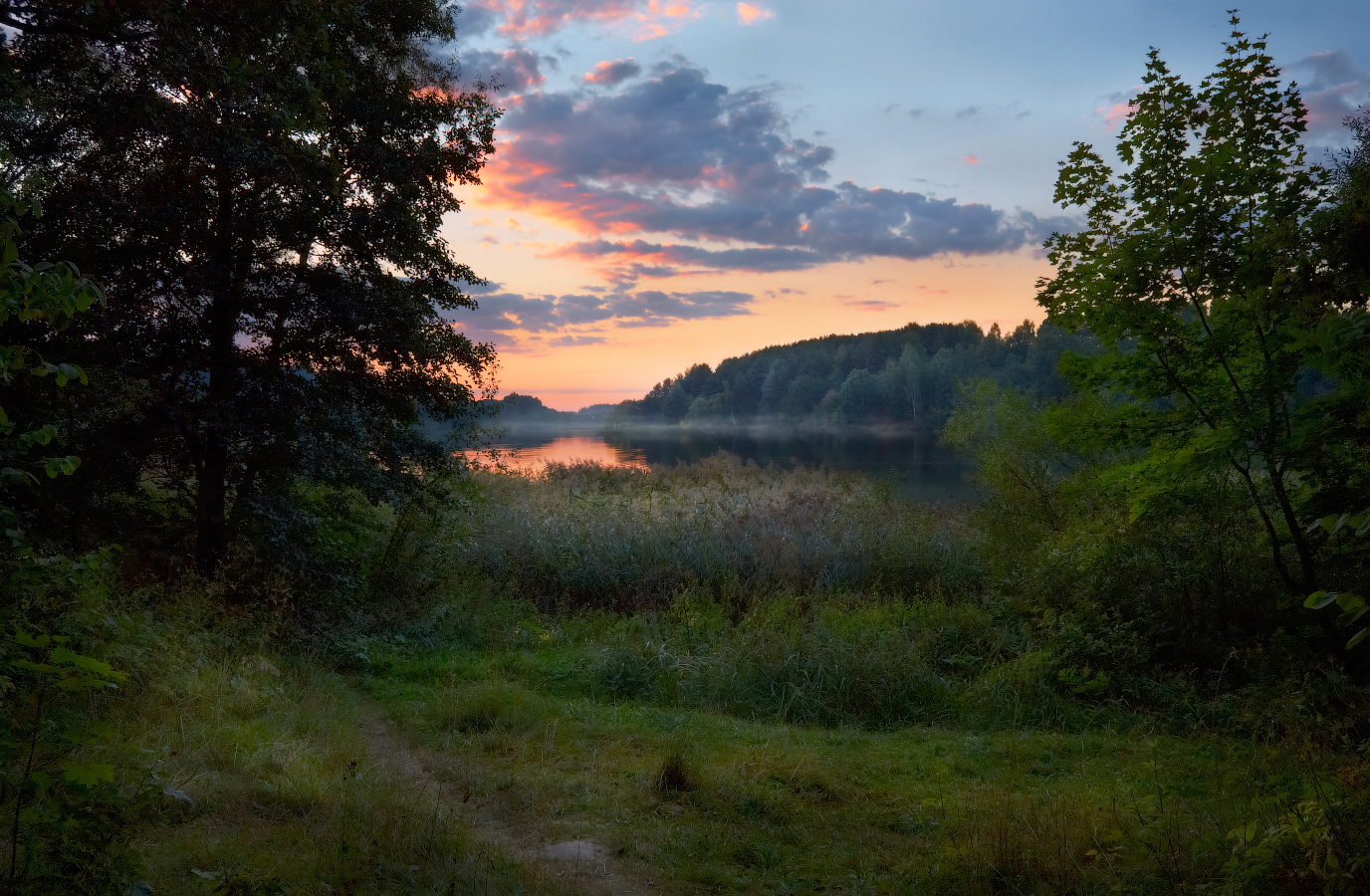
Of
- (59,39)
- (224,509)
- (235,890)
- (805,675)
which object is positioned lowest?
(805,675)

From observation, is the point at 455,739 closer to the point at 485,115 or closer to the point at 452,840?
the point at 452,840

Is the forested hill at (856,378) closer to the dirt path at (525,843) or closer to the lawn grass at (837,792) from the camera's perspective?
the lawn grass at (837,792)

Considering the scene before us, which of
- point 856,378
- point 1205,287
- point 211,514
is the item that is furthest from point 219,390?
point 856,378

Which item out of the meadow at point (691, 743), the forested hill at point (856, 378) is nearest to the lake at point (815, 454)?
the forested hill at point (856, 378)

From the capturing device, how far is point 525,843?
4613 millimetres

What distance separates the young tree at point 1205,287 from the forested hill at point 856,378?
102 feet

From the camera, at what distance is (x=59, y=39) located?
692cm

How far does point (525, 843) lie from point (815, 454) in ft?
124

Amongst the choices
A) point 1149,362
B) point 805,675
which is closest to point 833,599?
point 805,675

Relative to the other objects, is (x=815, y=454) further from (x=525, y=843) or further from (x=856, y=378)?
(x=525, y=843)

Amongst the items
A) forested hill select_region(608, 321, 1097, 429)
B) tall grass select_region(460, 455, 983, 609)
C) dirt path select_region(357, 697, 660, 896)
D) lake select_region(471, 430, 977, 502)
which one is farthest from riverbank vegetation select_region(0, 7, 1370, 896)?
forested hill select_region(608, 321, 1097, 429)

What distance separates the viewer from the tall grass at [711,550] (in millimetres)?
12273

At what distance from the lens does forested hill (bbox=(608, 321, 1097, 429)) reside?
46375mm

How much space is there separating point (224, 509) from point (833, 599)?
304 inches
